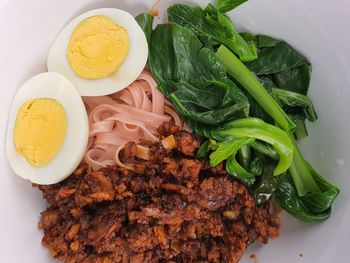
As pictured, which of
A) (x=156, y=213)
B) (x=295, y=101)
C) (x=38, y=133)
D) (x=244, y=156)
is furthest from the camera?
(x=295, y=101)

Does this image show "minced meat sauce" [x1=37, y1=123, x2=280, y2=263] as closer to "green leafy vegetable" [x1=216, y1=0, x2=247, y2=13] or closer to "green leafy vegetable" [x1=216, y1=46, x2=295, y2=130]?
"green leafy vegetable" [x1=216, y1=46, x2=295, y2=130]

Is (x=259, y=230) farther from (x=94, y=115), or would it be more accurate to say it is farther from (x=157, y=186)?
(x=94, y=115)

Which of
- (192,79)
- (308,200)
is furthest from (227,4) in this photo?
(308,200)

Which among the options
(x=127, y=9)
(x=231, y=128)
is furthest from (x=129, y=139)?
(x=127, y=9)

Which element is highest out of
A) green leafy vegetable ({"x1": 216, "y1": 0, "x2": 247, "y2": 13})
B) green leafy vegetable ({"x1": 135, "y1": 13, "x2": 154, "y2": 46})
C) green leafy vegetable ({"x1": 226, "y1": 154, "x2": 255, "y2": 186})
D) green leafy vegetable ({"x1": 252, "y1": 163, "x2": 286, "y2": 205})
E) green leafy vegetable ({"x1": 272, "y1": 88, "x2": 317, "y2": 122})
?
green leafy vegetable ({"x1": 216, "y1": 0, "x2": 247, "y2": 13})

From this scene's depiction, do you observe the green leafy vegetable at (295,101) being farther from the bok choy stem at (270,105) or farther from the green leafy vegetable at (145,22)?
the green leafy vegetable at (145,22)

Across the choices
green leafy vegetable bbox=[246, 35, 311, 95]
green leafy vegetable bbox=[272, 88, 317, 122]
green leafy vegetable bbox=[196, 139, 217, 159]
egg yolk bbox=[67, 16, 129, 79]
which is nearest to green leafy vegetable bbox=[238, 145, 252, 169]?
green leafy vegetable bbox=[196, 139, 217, 159]

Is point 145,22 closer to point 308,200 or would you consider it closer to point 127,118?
point 127,118
